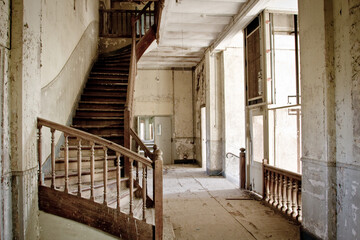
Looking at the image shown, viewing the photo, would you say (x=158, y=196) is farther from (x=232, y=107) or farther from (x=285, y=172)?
(x=232, y=107)

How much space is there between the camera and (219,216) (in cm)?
454

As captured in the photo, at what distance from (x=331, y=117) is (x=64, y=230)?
364 centimetres

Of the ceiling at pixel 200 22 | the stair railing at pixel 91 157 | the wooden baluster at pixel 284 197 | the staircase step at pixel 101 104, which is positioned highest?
the ceiling at pixel 200 22

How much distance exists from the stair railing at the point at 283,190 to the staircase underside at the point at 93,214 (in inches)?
97.9

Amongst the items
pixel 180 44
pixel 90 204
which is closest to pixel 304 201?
pixel 90 204

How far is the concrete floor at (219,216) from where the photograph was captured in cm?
380

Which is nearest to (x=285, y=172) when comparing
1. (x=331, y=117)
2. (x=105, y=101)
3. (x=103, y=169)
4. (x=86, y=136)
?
(x=331, y=117)

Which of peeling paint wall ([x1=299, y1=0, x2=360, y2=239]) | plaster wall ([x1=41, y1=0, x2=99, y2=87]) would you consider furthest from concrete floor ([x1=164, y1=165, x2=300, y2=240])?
plaster wall ([x1=41, y1=0, x2=99, y2=87])

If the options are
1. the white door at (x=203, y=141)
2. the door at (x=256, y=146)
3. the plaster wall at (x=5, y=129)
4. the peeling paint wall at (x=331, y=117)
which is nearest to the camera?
the plaster wall at (x=5, y=129)

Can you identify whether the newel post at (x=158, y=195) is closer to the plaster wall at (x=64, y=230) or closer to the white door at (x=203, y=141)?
the plaster wall at (x=64, y=230)

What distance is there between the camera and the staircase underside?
9.97 feet

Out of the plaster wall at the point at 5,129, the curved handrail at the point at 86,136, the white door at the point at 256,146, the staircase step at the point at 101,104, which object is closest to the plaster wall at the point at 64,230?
the plaster wall at the point at 5,129

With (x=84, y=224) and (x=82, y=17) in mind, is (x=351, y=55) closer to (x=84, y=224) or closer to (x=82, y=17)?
(x=84, y=224)

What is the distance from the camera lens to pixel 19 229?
8.16 feet
